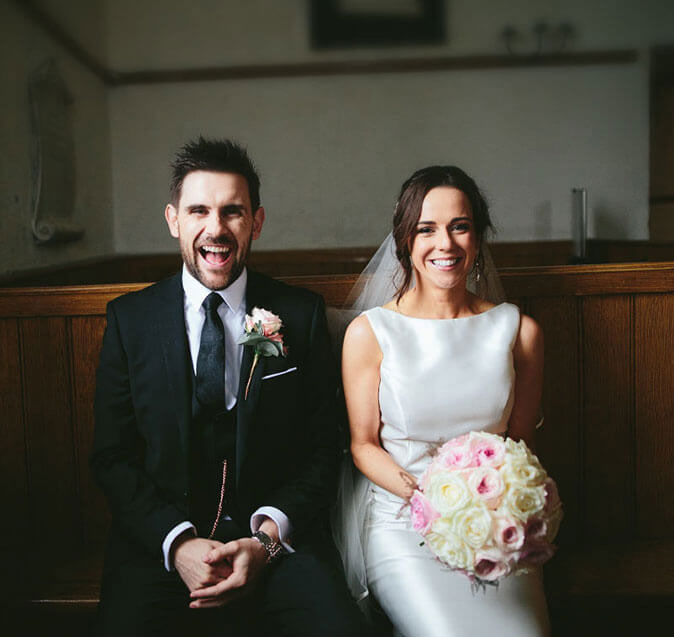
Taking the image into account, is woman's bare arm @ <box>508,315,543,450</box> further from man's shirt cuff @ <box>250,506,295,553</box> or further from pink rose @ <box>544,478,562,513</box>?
man's shirt cuff @ <box>250,506,295,553</box>

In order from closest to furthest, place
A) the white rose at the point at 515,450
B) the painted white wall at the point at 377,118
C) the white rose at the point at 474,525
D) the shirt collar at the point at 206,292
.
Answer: the white rose at the point at 474,525
the white rose at the point at 515,450
the shirt collar at the point at 206,292
the painted white wall at the point at 377,118

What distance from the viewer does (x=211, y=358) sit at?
1.88 m

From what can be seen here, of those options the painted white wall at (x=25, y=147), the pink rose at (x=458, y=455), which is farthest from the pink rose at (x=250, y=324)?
the painted white wall at (x=25, y=147)

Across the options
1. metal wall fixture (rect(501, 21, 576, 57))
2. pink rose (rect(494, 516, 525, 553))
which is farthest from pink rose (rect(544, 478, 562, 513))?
metal wall fixture (rect(501, 21, 576, 57))

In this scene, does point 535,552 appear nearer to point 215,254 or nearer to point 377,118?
point 215,254

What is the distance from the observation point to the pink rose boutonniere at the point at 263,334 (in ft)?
5.97

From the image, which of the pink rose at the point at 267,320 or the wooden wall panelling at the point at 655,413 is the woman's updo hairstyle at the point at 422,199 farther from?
the wooden wall panelling at the point at 655,413

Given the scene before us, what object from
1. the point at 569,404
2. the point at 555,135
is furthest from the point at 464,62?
the point at 569,404

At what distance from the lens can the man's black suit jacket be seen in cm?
185

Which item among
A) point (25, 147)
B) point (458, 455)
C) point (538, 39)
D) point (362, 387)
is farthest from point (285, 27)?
point (458, 455)

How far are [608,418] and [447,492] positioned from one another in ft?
3.35

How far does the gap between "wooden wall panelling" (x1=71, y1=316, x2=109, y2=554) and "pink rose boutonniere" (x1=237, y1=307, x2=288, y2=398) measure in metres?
0.67

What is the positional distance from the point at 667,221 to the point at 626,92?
1131 mm

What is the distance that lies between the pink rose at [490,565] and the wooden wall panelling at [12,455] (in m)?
1.46
